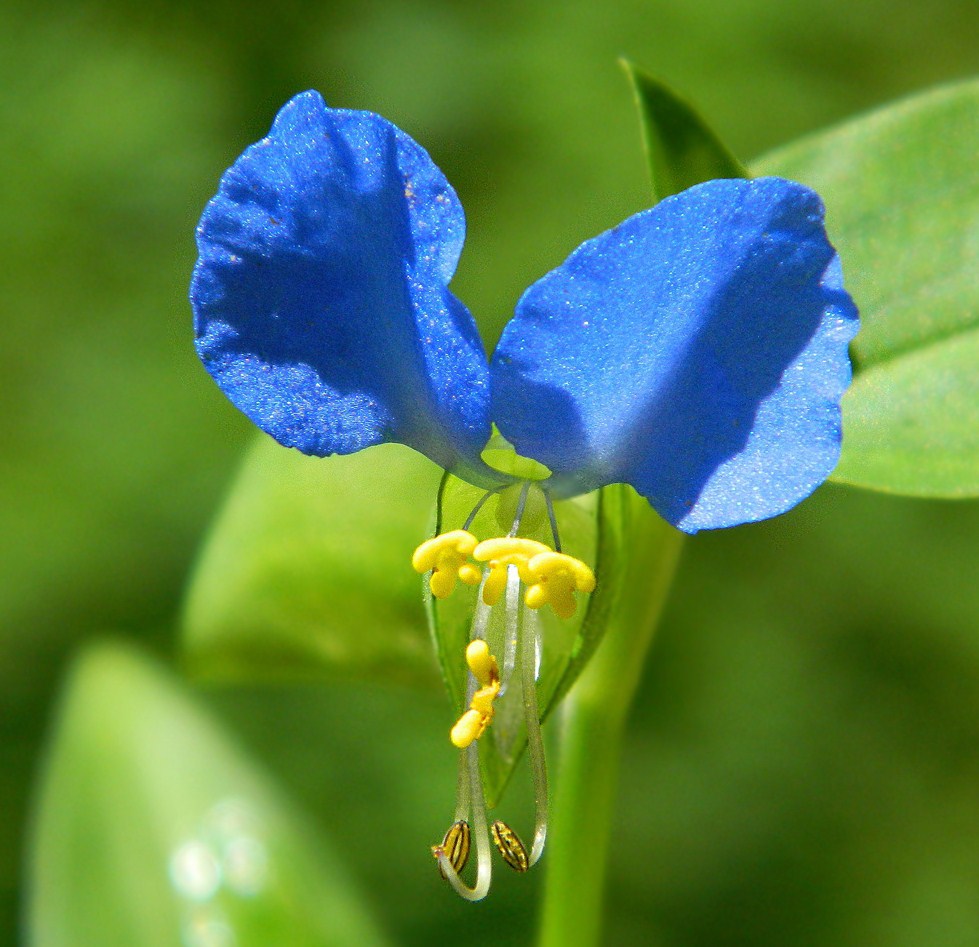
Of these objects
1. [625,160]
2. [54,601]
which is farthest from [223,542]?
[625,160]

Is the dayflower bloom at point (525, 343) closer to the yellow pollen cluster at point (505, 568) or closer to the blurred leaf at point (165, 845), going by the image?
the yellow pollen cluster at point (505, 568)

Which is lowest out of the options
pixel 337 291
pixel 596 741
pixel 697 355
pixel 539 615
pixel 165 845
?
pixel 165 845

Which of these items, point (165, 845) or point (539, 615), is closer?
point (539, 615)

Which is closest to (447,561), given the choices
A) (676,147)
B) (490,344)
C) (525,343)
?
(525,343)

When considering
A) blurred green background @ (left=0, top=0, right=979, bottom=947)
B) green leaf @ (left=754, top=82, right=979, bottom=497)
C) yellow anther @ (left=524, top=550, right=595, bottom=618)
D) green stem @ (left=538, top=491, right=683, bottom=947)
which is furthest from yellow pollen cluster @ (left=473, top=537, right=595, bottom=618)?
blurred green background @ (left=0, top=0, right=979, bottom=947)

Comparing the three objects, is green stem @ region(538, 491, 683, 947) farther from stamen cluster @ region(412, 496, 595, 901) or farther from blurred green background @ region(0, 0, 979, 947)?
blurred green background @ region(0, 0, 979, 947)

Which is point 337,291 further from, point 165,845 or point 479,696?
point 165,845

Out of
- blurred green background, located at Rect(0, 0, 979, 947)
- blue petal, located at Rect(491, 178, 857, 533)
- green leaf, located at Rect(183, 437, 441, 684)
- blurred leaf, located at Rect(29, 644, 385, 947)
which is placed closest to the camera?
blue petal, located at Rect(491, 178, 857, 533)
